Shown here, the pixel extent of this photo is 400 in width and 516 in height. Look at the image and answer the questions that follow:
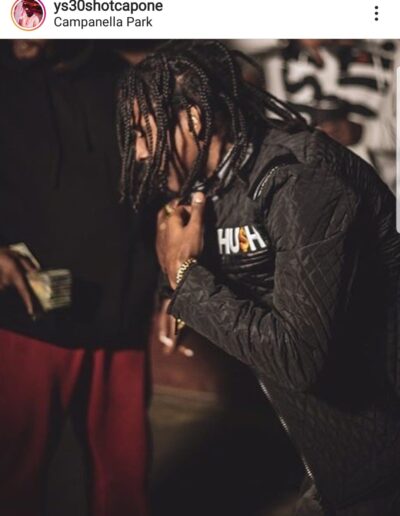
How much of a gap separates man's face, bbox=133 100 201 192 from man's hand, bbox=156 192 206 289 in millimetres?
76

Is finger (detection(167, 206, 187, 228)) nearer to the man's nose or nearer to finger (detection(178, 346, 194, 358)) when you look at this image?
the man's nose

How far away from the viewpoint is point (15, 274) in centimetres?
A: 162

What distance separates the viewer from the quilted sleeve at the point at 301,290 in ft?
3.60

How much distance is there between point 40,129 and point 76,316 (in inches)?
19.7

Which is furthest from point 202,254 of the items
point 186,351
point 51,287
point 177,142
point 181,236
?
point 186,351

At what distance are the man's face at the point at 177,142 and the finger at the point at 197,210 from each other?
0.08m

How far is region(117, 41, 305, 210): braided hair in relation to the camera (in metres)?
1.26

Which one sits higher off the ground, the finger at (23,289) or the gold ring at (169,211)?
the gold ring at (169,211)

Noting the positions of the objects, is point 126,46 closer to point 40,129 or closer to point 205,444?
point 40,129
